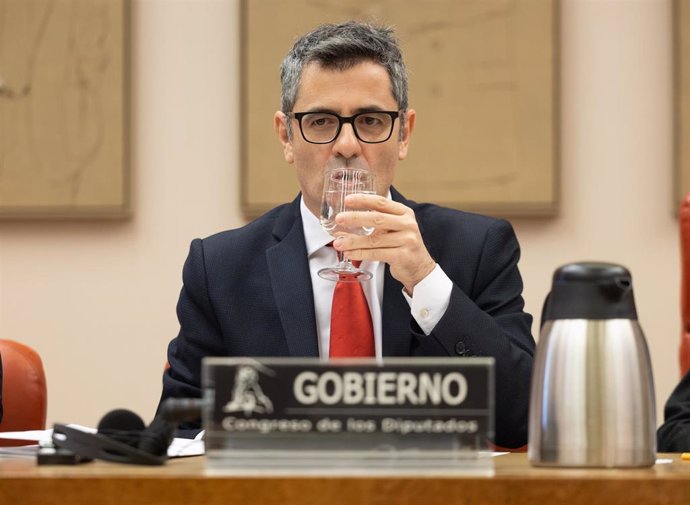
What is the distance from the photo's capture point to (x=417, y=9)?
11.6 feet

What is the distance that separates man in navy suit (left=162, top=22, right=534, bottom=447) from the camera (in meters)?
2.38

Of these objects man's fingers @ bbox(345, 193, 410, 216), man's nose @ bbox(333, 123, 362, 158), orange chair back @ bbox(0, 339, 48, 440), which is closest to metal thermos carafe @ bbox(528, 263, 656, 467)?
man's fingers @ bbox(345, 193, 410, 216)

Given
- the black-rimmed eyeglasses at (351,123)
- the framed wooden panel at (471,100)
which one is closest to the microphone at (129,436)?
the black-rimmed eyeglasses at (351,123)

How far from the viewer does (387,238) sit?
2023mm

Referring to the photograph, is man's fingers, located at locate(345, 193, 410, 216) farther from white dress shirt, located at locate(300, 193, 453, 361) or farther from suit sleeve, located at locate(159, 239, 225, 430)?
suit sleeve, located at locate(159, 239, 225, 430)

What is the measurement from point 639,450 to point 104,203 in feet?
8.65

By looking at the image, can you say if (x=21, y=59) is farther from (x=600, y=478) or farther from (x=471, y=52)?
(x=600, y=478)

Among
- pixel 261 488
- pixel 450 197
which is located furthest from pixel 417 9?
pixel 261 488

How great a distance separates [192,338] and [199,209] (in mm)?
1204

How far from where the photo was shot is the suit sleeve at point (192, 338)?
240 cm

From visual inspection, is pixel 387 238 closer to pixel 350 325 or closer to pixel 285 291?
pixel 350 325

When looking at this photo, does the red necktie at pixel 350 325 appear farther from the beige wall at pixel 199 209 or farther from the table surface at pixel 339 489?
the beige wall at pixel 199 209

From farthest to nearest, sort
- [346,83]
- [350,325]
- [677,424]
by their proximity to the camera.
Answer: [346,83] → [350,325] → [677,424]

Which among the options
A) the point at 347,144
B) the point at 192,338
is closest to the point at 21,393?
the point at 192,338
